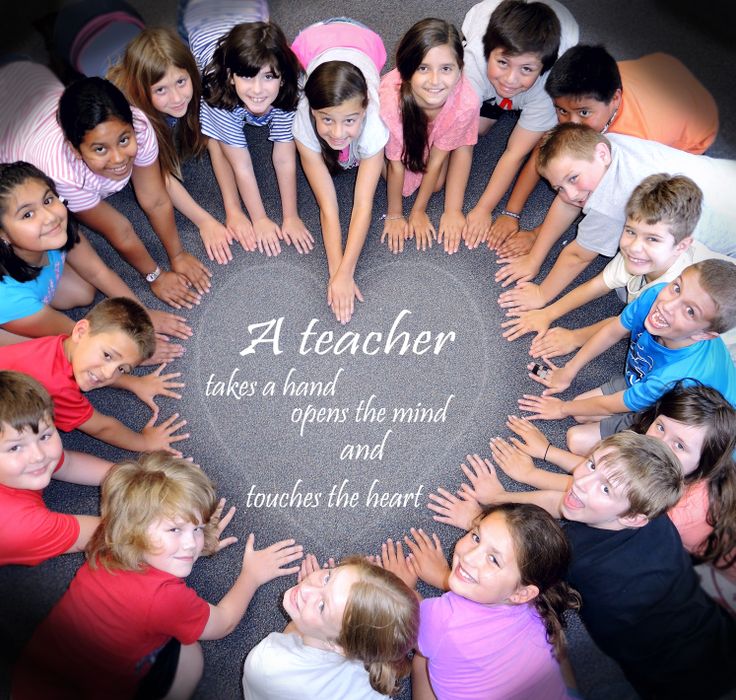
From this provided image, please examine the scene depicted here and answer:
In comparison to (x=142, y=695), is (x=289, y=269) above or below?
above

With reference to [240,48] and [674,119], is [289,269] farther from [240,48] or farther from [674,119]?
[674,119]

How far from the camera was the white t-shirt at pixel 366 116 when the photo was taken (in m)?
1.85

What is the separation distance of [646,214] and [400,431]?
86 centimetres

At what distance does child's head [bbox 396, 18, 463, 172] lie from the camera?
5.68ft

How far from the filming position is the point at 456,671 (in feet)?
4.81

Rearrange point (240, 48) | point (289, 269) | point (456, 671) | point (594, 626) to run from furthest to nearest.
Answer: point (289, 269) → point (240, 48) → point (594, 626) → point (456, 671)

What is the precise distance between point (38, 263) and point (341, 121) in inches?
33.5

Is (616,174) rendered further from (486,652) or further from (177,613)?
(177,613)

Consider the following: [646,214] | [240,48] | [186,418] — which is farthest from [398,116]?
[186,418]

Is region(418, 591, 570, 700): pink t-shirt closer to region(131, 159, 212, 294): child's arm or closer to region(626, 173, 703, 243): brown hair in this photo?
region(626, 173, 703, 243): brown hair

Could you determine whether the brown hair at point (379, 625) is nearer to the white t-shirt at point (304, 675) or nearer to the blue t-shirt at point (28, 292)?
the white t-shirt at point (304, 675)

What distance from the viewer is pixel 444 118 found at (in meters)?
1.92

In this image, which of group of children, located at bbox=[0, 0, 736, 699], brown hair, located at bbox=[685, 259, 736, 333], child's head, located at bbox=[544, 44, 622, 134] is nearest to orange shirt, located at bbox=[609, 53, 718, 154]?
group of children, located at bbox=[0, 0, 736, 699]

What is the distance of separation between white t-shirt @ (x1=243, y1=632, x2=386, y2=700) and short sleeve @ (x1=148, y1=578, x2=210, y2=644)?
0.48ft
